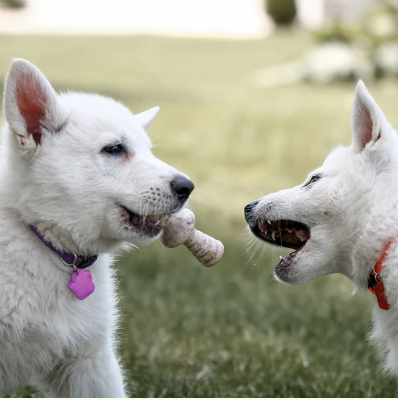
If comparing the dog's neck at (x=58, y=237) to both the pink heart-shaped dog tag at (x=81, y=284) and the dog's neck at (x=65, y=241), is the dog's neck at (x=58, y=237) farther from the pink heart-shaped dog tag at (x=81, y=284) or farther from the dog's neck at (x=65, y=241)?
the pink heart-shaped dog tag at (x=81, y=284)

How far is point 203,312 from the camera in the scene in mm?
5996

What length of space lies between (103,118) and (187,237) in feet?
2.75

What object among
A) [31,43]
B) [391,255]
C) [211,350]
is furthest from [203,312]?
[31,43]

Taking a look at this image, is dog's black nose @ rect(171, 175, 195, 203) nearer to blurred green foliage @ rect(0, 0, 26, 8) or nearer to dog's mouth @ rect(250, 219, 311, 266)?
dog's mouth @ rect(250, 219, 311, 266)

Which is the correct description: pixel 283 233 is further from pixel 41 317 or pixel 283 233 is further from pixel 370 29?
pixel 370 29

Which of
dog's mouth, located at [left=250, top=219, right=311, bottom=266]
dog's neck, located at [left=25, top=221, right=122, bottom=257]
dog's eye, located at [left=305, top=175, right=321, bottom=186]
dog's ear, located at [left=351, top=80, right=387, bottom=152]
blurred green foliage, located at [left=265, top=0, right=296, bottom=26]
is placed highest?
dog's ear, located at [left=351, top=80, right=387, bottom=152]

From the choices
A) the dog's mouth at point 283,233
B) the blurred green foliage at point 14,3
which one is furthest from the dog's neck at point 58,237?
the blurred green foliage at point 14,3

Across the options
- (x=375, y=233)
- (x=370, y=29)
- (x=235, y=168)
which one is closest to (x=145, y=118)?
(x=375, y=233)

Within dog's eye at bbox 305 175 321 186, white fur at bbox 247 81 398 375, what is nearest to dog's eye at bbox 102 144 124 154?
white fur at bbox 247 81 398 375

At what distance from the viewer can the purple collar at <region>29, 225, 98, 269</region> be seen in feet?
10.8

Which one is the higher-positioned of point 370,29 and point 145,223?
point 145,223

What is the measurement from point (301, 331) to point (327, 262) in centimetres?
207

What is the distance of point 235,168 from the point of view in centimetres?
1127

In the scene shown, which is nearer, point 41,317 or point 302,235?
Result: point 41,317
